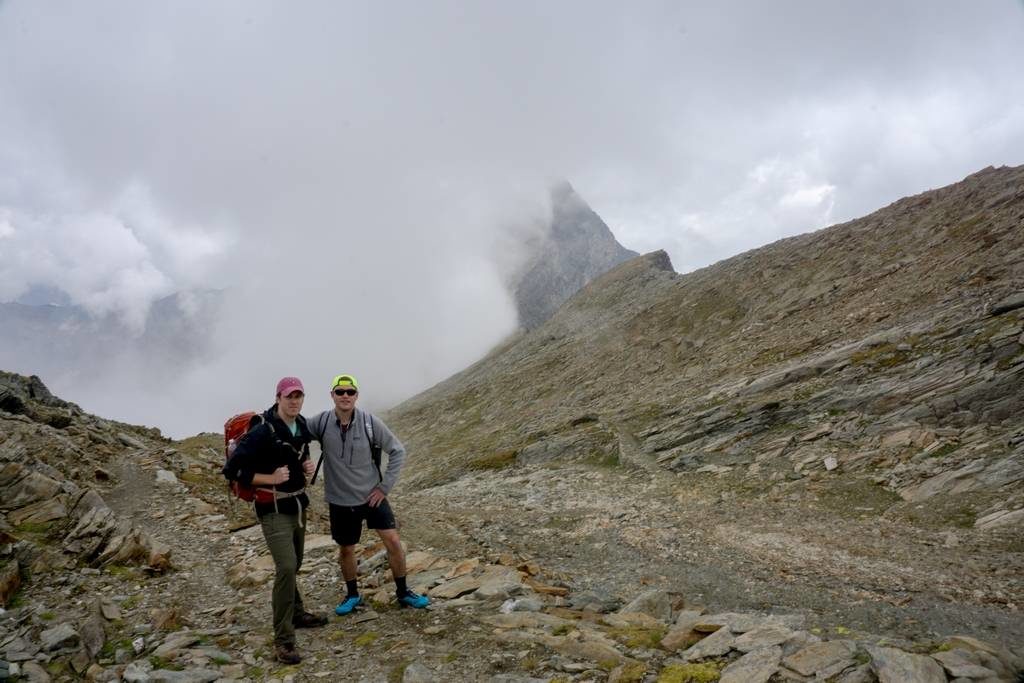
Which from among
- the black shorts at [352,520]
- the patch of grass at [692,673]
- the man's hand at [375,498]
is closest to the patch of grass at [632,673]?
Result: the patch of grass at [692,673]

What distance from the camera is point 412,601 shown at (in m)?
8.69

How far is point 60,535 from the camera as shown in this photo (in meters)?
10.7

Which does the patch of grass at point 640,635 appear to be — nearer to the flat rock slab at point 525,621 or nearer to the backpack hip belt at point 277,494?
the flat rock slab at point 525,621

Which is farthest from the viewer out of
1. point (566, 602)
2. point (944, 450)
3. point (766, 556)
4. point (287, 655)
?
point (944, 450)

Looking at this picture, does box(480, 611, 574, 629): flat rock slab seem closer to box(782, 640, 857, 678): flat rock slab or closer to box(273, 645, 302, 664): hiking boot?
box(273, 645, 302, 664): hiking boot

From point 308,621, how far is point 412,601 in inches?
60.8

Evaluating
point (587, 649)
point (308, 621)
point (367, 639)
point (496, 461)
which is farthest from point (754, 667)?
point (496, 461)

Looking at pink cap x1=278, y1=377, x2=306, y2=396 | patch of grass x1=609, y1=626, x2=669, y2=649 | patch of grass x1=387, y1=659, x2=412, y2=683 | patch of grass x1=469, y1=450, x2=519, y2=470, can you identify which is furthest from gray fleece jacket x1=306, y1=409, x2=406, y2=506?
patch of grass x1=469, y1=450, x2=519, y2=470

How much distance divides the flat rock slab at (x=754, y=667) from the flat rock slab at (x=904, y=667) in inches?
37.5

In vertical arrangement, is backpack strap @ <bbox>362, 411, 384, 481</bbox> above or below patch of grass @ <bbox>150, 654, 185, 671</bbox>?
above

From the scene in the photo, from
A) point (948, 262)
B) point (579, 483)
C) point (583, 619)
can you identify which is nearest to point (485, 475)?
point (579, 483)

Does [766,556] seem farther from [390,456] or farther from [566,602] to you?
[390,456]

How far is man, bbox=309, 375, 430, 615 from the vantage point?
26.8 feet

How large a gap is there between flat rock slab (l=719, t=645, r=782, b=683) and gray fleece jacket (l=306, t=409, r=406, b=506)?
4.86 metres
